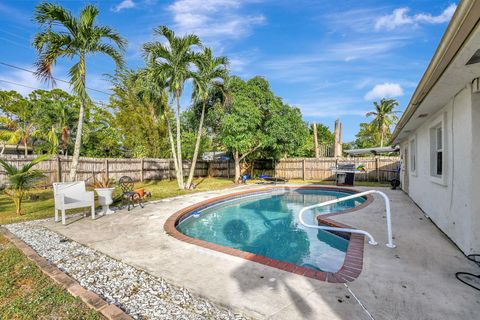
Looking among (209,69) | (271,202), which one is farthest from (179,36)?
(271,202)

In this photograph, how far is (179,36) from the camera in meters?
10.8

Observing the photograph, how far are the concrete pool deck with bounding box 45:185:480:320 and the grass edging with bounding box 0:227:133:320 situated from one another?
72 cm

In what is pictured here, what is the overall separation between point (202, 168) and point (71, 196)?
1367 centimetres

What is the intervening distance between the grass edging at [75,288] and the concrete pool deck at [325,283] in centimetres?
72

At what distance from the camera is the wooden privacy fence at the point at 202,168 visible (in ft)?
39.9

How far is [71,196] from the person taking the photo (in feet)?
19.2

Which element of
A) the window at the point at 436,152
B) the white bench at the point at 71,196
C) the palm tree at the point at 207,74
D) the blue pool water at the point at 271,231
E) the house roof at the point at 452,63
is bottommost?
the blue pool water at the point at 271,231

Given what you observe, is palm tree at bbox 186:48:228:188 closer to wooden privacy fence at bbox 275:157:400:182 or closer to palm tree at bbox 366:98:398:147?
wooden privacy fence at bbox 275:157:400:182

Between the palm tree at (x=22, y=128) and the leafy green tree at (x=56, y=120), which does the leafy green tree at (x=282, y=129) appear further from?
the palm tree at (x=22, y=128)

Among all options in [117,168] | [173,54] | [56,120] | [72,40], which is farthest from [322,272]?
[56,120]

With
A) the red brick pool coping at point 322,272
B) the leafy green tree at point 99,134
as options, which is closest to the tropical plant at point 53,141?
the leafy green tree at point 99,134

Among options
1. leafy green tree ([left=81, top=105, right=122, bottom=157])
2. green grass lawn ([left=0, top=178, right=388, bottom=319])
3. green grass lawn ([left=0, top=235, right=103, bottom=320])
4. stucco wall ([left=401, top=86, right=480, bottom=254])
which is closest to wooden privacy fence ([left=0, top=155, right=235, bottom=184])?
green grass lawn ([left=0, top=178, right=388, bottom=319])

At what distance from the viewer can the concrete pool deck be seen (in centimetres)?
227

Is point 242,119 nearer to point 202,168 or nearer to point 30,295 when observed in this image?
point 202,168
